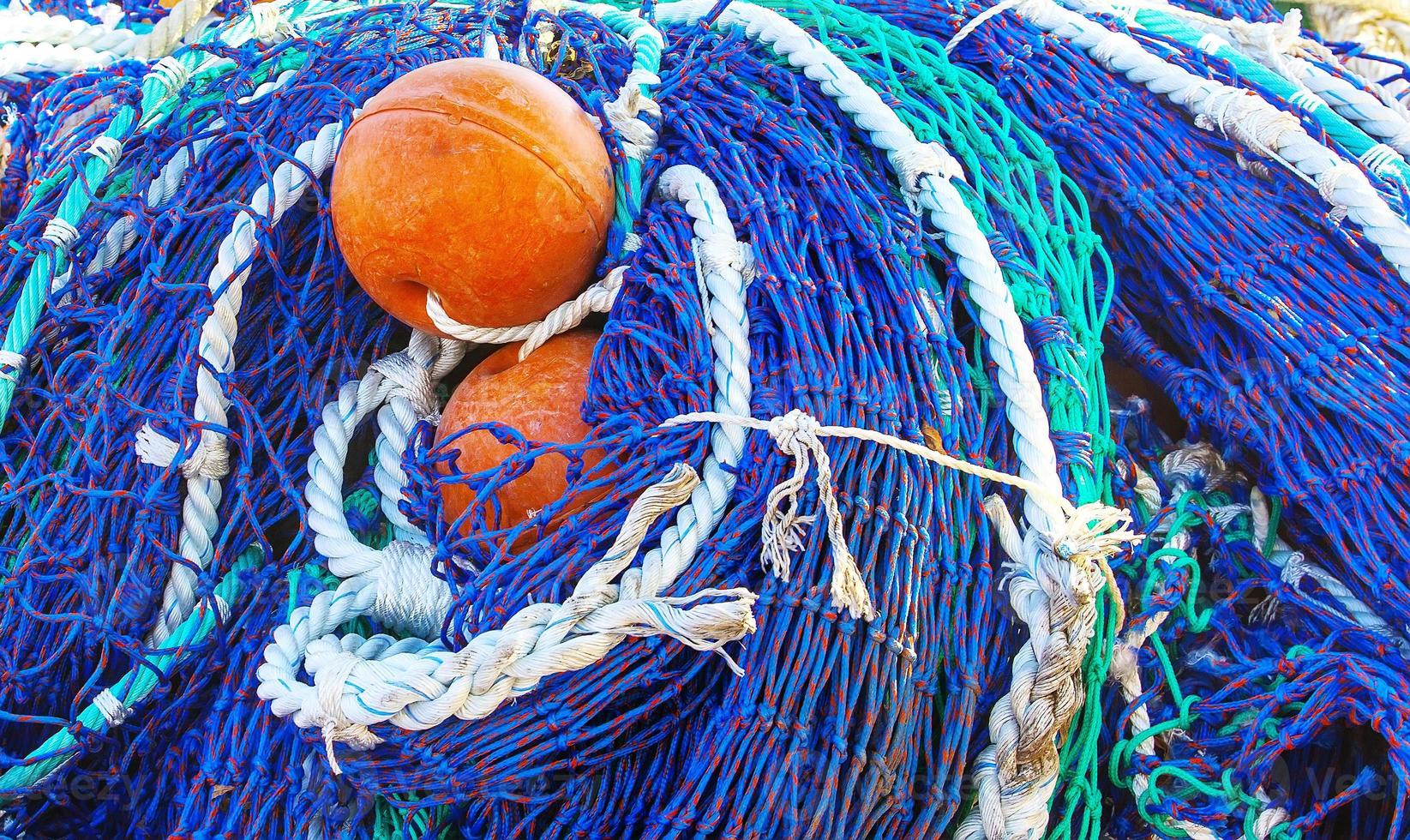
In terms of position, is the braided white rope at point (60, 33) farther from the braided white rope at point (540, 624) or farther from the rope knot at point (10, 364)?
the braided white rope at point (540, 624)

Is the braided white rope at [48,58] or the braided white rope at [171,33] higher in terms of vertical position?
the braided white rope at [171,33]

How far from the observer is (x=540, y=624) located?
3.70 feet

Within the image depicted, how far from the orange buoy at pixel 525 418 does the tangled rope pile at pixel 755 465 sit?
0.03m

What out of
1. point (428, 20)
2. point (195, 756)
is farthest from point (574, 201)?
point (195, 756)

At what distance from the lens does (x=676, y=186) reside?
139 centimetres

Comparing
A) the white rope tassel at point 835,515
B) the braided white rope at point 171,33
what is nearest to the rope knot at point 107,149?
the braided white rope at point 171,33

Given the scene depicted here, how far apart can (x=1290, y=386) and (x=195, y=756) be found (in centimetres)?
143

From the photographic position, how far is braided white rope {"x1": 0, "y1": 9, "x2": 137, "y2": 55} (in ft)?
6.22

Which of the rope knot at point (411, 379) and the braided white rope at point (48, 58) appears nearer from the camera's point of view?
the rope knot at point (411, 379)

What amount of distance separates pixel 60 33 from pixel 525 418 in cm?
132

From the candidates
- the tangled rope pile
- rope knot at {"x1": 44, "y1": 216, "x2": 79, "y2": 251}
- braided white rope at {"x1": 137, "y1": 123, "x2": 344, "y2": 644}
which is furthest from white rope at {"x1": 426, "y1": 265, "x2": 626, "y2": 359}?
rope knot at {"x1": 44, "y1": 216, "x2": 79, "y2": 251}

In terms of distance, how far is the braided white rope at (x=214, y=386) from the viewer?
1342 mm

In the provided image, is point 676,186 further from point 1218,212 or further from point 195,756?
point 195,756


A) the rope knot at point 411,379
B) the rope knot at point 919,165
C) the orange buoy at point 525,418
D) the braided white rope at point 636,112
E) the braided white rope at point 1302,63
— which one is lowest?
the rope knot at point 411,379
